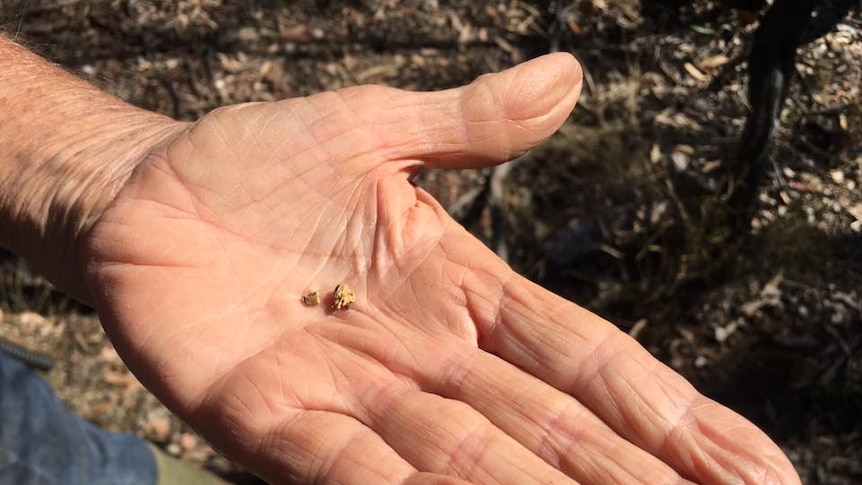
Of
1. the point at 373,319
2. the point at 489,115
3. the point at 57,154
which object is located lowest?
the point at 373,319

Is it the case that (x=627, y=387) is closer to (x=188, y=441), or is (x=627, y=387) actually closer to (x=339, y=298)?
(x=339, y=298)

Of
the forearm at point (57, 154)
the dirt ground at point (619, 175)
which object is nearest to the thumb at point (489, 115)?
the forearm at point (57, 154)

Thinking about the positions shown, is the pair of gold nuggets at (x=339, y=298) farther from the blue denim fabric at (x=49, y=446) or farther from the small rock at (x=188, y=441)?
the small rock at (x=188, y=441)

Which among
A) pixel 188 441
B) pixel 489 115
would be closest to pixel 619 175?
pixel 489 115

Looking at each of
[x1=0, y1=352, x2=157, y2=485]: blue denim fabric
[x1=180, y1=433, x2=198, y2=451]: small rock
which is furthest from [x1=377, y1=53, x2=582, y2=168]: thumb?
[x1=180, y1=433, x2=198, y2=451]: small rock

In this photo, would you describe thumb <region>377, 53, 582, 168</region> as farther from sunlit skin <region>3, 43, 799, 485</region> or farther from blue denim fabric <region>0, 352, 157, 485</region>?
blue denim fabric <region>0, 352, 157, 485</region>

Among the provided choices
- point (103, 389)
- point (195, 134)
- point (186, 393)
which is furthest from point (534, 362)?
point (103, 389)

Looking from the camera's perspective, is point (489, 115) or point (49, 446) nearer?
point (489, 115)
